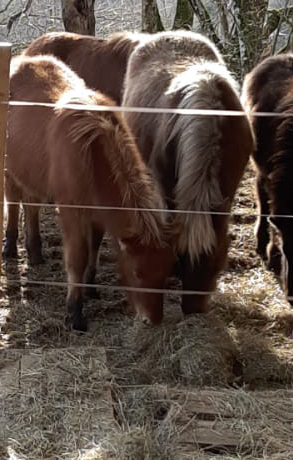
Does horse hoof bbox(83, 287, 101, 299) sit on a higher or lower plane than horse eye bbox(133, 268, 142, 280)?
lower

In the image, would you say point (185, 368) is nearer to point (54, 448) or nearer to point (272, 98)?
point (54, 448)

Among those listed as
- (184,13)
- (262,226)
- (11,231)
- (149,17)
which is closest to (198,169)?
(262,226)

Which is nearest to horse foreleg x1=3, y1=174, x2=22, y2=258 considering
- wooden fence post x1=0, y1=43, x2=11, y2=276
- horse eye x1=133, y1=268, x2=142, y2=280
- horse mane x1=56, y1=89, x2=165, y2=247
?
horse mane x1=56, y1=89, x2=165, y2=247

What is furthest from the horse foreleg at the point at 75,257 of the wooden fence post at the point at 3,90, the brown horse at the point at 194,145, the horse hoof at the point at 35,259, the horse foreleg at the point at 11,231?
the wooden fence post at the point at 3,90

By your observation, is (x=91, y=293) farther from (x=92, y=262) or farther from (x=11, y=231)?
(x=11, y=231)

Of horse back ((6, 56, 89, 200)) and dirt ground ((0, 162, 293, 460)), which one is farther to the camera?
horse back ((6, 56, 89, 200))

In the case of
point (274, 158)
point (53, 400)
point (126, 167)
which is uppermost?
point (126, 167)

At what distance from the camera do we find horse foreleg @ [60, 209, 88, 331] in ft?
14.9

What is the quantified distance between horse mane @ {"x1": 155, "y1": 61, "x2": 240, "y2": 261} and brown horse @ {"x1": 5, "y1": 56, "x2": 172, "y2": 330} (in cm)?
19

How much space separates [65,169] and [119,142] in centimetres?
38

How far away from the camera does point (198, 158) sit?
14.6 ft

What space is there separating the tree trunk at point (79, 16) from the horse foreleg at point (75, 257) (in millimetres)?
4563

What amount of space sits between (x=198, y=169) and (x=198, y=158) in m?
0.07

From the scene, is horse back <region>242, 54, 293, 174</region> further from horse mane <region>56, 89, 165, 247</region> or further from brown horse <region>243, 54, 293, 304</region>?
horse mane <region>56, 89, 165, 247</region>
